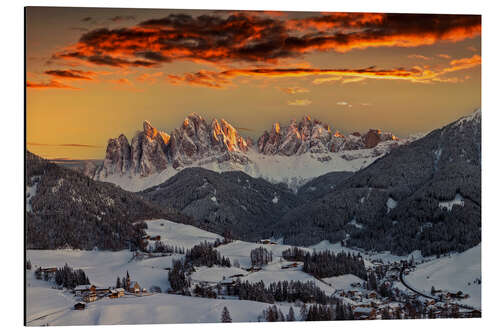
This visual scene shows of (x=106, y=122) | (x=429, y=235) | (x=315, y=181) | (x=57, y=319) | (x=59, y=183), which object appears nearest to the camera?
(x=57, y=319)

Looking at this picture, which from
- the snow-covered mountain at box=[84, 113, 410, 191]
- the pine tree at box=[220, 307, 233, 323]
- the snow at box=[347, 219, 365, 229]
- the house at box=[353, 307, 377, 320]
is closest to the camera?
the pine tree at box=[220, 307, 233, 323]

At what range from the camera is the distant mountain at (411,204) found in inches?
1633

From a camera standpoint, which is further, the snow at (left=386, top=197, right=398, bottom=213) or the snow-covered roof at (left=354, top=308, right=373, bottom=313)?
the snow at (left=386, top=197, right=398, bottom=213)

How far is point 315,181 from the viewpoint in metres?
99.4

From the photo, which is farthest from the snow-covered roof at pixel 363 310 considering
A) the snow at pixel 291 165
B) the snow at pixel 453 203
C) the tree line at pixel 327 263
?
the snow at pixel 291 165

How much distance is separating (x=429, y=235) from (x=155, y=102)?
21.9 m

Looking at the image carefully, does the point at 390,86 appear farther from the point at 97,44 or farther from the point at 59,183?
the point at 59,183

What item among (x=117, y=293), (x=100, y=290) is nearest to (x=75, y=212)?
(x=100, y=290)

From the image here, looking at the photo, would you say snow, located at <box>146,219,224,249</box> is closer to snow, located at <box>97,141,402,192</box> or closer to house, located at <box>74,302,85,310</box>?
house, located at <box>74,302,85,310</box>

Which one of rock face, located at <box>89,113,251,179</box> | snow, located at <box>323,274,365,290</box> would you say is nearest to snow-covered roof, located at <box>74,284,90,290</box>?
rock face, located at <box>89,113,251,179</box>

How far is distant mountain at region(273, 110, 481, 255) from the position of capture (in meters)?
41.5

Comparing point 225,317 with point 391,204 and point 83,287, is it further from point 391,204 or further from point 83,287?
point 391,204

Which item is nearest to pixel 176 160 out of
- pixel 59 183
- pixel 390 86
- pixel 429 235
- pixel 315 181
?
pixel 315 181

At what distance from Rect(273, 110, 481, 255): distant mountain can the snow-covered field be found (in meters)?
3.58
